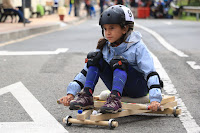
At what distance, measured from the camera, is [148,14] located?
33094 millimetres

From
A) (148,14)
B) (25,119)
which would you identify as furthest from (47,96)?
(148,14)

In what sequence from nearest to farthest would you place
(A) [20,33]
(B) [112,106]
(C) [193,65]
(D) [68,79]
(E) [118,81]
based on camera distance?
(B) [112,106], (E) [118,81], (D) [68,79], (C) [193,65], (A) [20,33]

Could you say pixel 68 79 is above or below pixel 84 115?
below

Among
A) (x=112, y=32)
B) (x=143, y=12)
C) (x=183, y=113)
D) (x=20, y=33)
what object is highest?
(x=112, y=32)

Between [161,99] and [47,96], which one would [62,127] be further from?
[47,96]

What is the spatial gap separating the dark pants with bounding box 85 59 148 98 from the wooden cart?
215 millimetres

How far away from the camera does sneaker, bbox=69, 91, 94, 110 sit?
14.0 feet

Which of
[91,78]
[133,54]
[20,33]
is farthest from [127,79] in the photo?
[20,33]

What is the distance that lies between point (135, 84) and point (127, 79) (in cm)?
9

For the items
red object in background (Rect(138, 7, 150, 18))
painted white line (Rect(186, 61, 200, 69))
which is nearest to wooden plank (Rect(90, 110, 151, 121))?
painted white line (Rect(186, 61, 200, 69))

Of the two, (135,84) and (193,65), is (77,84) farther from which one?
(193,65)

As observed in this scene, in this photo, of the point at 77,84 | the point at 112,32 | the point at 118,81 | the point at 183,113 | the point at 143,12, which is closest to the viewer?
the point at 118,81

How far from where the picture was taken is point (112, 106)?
13.5 feet

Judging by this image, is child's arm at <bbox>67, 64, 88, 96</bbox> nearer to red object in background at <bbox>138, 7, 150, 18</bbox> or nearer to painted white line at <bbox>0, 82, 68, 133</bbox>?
painted white line at <bbox>0, 82, 68, 133</bbox>
